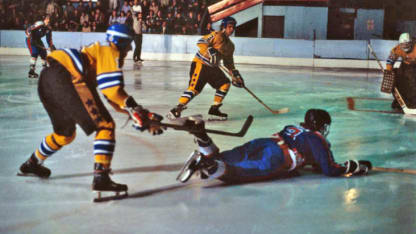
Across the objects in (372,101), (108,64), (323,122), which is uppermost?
(108,64)

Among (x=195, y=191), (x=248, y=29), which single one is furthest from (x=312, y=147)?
(x=248, y=29)

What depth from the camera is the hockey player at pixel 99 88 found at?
3531mm

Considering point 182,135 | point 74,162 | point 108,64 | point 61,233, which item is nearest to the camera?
point 61,233

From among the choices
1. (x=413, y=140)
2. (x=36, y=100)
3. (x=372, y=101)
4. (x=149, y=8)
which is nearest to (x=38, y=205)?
(x=413, y=140)

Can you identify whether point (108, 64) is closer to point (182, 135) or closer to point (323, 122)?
point (323, 122)

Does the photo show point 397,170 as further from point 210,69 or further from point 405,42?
point 405,42

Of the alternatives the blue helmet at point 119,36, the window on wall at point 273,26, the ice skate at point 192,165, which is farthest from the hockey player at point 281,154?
the window on wall at point 273,26

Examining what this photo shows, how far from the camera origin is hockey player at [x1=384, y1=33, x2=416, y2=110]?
8.21m

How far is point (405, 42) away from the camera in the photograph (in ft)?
26.4

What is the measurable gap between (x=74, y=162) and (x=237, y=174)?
1594 mm

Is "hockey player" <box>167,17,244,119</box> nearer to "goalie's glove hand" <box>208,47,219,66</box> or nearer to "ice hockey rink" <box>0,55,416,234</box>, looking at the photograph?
"goalie's glove hand" <box>208,47,219,66</box>

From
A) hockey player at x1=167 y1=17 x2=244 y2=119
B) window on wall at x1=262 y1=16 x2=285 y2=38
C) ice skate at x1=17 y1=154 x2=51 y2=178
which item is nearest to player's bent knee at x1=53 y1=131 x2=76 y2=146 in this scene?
ice skate at x1=17 y1=154 x2=51 y2=178

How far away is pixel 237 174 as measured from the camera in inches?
163

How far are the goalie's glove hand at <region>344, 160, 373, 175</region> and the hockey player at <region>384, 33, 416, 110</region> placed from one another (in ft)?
13.2
